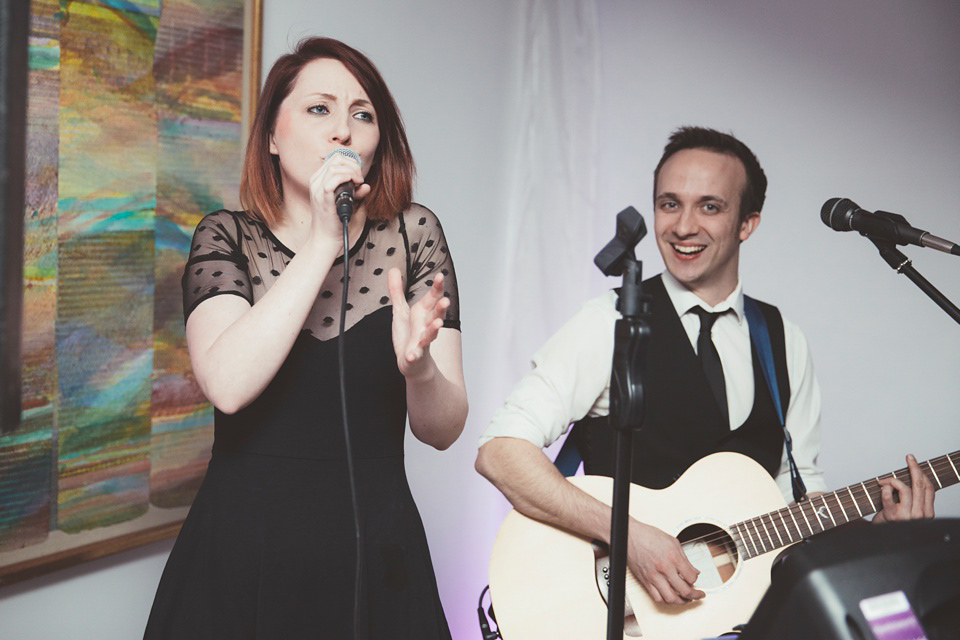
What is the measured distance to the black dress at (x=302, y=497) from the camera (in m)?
1.30

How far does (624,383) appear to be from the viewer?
941 millimetres

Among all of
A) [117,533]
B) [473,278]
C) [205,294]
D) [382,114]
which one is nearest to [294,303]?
[205,294]

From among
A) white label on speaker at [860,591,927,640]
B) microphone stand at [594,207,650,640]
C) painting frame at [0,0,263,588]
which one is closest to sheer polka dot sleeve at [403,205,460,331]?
microphone stand at [594,207,650,640]

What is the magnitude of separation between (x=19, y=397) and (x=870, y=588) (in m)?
0.63

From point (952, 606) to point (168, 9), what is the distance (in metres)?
1.69

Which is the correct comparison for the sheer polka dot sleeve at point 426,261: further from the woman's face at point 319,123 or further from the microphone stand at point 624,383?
the microphone stand at point 624,383

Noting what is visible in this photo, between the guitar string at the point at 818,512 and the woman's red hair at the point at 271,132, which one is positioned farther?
the guitar string at the point at 818,512

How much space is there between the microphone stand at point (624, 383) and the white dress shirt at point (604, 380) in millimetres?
970

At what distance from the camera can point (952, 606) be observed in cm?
71

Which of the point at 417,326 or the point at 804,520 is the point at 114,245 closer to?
the point at 417,326

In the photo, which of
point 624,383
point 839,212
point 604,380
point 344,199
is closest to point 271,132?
point 344,199

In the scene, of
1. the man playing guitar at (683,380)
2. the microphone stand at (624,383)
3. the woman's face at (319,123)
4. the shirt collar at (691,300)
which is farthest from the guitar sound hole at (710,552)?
the woman's face at (319,123)

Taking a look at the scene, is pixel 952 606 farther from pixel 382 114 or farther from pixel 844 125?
pixel 844 125

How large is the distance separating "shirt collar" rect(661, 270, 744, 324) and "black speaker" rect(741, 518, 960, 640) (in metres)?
1.32
